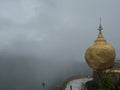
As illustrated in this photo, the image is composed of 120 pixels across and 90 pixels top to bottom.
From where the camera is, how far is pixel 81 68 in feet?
130

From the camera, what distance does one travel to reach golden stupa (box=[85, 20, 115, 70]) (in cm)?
1947

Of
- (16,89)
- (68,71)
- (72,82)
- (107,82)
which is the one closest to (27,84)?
(16,89)

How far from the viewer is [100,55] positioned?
769 inches

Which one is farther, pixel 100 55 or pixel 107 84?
pixel 100 55

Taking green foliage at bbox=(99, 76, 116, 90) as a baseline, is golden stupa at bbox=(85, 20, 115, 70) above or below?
above

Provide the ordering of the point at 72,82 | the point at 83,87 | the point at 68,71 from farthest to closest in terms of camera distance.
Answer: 1. the point at 68,71
2. the point at 72,82
3. the point at 83,87

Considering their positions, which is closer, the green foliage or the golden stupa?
the green foliage

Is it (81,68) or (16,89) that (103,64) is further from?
(81,68)

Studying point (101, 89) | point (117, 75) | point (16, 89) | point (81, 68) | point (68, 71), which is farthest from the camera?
point (81, 68)

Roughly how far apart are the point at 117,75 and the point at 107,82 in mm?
1906

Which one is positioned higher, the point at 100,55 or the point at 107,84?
the point at 100,55

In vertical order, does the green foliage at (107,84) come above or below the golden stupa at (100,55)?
below

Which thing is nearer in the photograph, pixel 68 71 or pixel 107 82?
pixel 107 82

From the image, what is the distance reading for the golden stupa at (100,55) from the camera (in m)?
19.5
